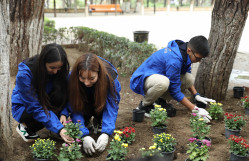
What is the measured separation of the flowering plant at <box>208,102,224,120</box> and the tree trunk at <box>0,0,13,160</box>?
2.50m

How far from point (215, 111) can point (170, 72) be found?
807 millimetres

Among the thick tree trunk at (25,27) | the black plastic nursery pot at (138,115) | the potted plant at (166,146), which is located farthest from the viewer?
the thick tree trunk at (25,27)

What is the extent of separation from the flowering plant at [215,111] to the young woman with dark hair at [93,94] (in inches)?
53.8

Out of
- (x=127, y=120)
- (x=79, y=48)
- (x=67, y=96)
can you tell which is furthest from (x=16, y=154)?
(x=79, y=48)

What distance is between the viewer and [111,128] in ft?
10.3

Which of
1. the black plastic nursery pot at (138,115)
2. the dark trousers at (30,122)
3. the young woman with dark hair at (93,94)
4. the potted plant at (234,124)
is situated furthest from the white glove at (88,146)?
the potted plant at (234,124)

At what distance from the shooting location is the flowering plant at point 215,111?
3.79 metres

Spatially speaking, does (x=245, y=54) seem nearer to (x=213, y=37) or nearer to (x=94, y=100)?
(x=213, y=37)

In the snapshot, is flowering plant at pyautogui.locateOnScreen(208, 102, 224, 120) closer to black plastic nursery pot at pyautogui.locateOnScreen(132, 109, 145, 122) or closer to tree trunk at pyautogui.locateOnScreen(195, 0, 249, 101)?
tree trunk at pyautogui.locateOnScreen(195, 0, 249, 101)

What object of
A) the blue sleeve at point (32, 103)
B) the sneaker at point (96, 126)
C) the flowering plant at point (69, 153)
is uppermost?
the blue sleeve at point (32, 103)

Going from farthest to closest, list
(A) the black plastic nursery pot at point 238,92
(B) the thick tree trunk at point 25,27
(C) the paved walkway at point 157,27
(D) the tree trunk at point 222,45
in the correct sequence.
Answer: (C) the paved walkway at point 157,27 → (B) the thick tree trunk at point 25,27 → (A) the black plastic nursery pot at point 238,92 → (D) the tree trunk at point 222,45

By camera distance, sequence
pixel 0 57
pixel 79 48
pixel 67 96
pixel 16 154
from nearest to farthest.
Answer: pixel 0 57 < pixel 16 154 < pixel 67 96 < pixel 79 48

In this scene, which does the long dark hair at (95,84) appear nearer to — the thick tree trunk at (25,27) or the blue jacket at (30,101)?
the blue jacket at (30,101)

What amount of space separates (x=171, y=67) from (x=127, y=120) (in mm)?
977
